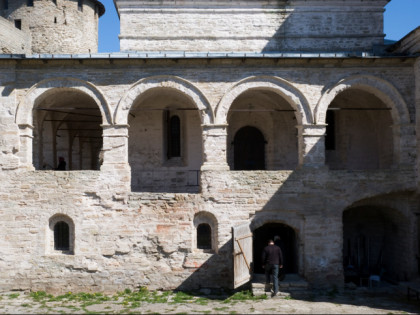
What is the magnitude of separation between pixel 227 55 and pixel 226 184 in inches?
164

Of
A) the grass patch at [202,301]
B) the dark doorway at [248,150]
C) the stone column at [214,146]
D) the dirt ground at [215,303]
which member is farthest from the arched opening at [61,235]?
the dark doorway at [248,150]

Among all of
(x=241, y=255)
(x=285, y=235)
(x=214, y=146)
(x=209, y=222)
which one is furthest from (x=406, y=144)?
(x=209, y=222)

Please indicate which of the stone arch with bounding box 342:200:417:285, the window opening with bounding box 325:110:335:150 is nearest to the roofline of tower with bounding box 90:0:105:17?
the window opening with bounding box 325:110:335:150

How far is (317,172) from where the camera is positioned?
13.9m

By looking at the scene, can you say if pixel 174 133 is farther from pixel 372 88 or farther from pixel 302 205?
pixel 372 88

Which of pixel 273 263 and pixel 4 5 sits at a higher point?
pixel 4 5

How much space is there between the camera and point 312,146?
1399cm

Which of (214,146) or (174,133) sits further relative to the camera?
(174,133)

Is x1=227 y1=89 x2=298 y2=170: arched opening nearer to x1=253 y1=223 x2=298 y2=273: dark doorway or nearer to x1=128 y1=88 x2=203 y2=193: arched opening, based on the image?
x1=128 y1=88 x2=203 y2=193: arched opening

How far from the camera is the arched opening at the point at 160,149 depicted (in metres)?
16.4

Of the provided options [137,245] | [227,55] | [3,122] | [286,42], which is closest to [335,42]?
[286,42]

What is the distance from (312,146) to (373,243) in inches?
204

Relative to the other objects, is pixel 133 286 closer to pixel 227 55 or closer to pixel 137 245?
pixel 137 245

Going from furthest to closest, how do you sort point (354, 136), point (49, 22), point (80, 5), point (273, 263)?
point (80, 5)
point (49, 22)
point (354, 136)
point (273, 263)
